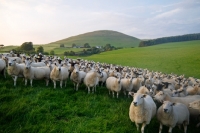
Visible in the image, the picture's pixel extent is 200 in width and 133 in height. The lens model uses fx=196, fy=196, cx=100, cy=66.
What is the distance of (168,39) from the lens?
93188 millimetres

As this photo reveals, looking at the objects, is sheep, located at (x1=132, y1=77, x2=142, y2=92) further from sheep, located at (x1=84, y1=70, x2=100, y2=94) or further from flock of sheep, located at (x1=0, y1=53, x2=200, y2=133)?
sheep, located at (x1=84, y1=70, x2=100, y2=94)

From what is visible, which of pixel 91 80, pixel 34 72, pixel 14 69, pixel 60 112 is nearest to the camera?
pixel 60 112

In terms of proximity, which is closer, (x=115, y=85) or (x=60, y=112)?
(x=60, y=112)

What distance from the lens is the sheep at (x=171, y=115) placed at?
27.1ft

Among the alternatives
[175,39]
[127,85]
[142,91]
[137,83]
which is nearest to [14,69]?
[127,85]

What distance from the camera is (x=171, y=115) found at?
8.30 meters

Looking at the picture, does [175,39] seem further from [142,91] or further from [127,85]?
[142,91]

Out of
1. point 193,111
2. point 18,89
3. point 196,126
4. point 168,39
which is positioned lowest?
point 196,126

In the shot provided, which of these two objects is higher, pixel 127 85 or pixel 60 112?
pixel 127 85

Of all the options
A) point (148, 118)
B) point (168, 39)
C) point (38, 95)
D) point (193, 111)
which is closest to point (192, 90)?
point (193, 111)

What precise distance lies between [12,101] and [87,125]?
4.32 metres

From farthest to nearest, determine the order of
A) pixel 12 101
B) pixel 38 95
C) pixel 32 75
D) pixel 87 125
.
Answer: pixel 32 75 → pixel 38 95 → pixel 12 101 → pixel 87 125

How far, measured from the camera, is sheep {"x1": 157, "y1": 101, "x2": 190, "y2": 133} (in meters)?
8.25

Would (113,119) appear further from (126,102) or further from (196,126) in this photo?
(196,126)
